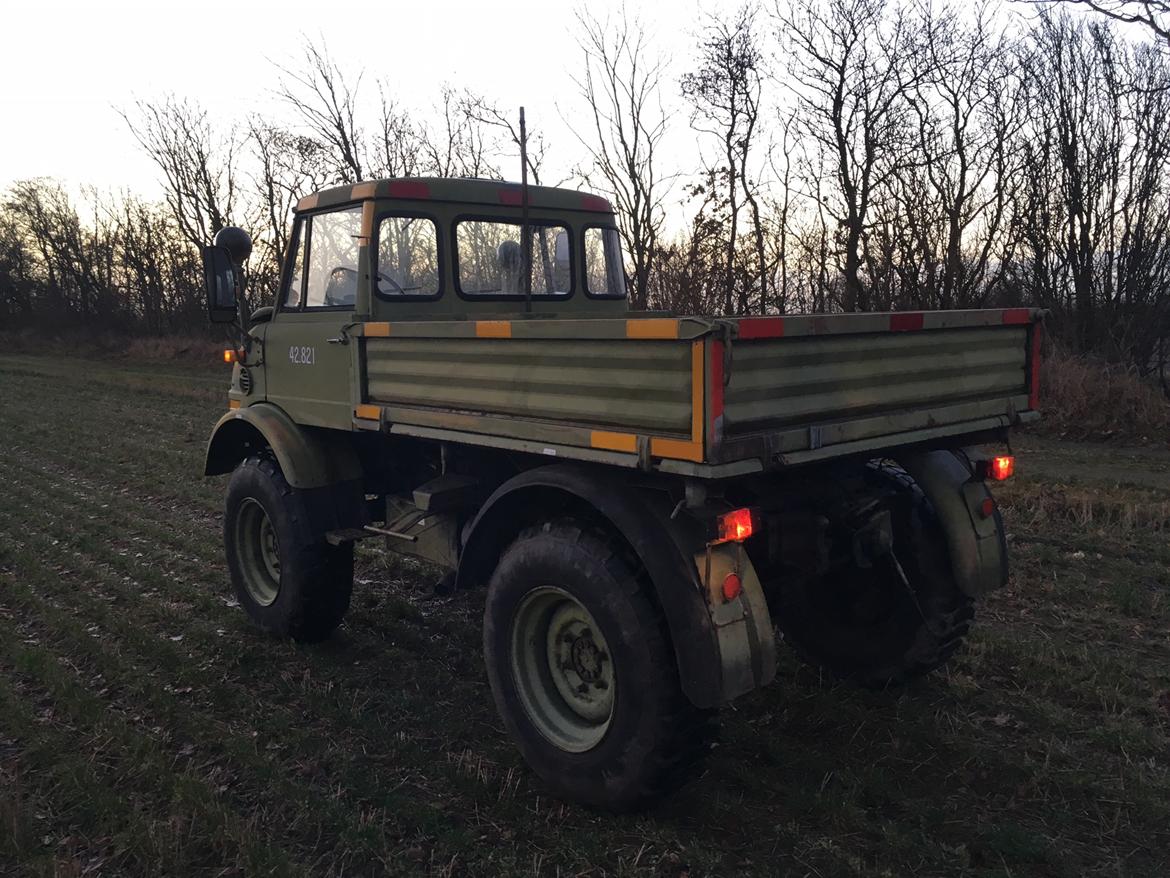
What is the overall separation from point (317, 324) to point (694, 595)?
2731mm

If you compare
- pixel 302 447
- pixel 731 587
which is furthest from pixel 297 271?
pixel 731 587

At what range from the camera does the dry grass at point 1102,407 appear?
10602 mm

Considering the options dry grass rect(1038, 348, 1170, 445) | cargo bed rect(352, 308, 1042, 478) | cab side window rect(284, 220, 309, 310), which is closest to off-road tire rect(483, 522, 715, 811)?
cargo bed rect(352, 308, 1042, 478)

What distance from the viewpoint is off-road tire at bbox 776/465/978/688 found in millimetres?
4059

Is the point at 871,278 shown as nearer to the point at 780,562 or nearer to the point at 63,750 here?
the point at 780,562

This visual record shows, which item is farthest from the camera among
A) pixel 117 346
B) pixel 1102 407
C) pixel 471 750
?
pixel 117 346

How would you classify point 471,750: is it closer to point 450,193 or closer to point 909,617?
point 909,617

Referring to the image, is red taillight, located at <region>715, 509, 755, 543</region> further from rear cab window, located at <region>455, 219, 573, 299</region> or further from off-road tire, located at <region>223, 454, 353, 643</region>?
off-road tire, located at <region>223, 454, 353, 643</region>

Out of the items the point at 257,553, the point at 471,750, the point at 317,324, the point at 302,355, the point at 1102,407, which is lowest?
the point at 471,750

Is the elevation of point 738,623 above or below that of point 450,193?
below

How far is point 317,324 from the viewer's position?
4.76 meters

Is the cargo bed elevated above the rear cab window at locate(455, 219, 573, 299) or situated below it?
below

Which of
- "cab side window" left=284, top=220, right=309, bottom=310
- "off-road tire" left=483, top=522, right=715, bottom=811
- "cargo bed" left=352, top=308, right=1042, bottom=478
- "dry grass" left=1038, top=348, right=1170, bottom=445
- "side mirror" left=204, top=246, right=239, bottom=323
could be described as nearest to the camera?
"cargo bed" left=352, top=308, right=1042, bottom=478

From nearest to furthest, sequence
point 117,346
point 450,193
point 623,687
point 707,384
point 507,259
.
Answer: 1. point 707,384
2. point 623,687
3. point 450,193
4. point 507,259
5. point 117,346
